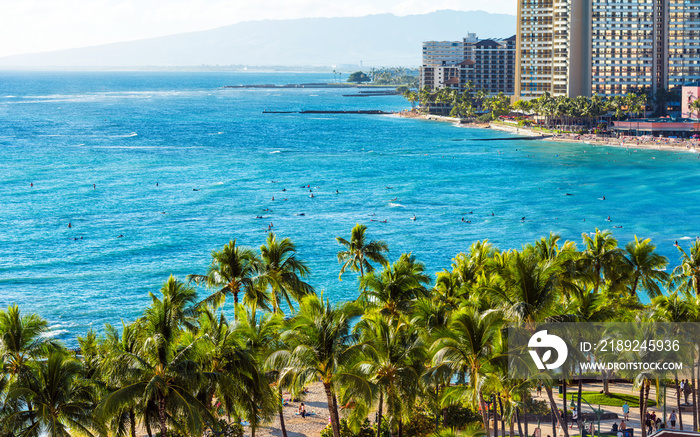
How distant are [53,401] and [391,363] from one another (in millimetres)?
12604

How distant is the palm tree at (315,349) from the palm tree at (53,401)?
276 inches

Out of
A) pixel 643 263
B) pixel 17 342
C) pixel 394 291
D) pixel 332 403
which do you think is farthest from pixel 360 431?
pixel 643 263

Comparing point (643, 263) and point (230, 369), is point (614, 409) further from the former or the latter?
point (230, 369)

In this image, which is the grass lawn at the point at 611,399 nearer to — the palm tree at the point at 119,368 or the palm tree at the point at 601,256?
the palm tree at the point at 601,256

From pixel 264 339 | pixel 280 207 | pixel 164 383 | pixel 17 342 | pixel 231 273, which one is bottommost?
pixel 280 207

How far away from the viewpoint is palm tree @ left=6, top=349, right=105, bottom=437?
95.5ft

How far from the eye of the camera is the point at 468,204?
5157 inches

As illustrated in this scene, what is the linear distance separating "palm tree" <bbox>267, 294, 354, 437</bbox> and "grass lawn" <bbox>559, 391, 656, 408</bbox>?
19.6m

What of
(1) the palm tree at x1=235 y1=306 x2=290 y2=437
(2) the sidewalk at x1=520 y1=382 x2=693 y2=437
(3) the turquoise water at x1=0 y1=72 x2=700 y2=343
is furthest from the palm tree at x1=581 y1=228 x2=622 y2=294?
(3) the turquoise water at x1=0 y1=72 x2=700 y2=343

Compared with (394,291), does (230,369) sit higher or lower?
lower

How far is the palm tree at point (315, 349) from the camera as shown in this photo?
3047cm

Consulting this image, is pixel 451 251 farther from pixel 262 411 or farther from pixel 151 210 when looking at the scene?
pixel 262 411

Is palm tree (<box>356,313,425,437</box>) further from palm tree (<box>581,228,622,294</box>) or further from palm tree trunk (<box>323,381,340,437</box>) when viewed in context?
palm tree (<box>581,228,622,294</box>)

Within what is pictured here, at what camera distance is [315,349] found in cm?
3088
